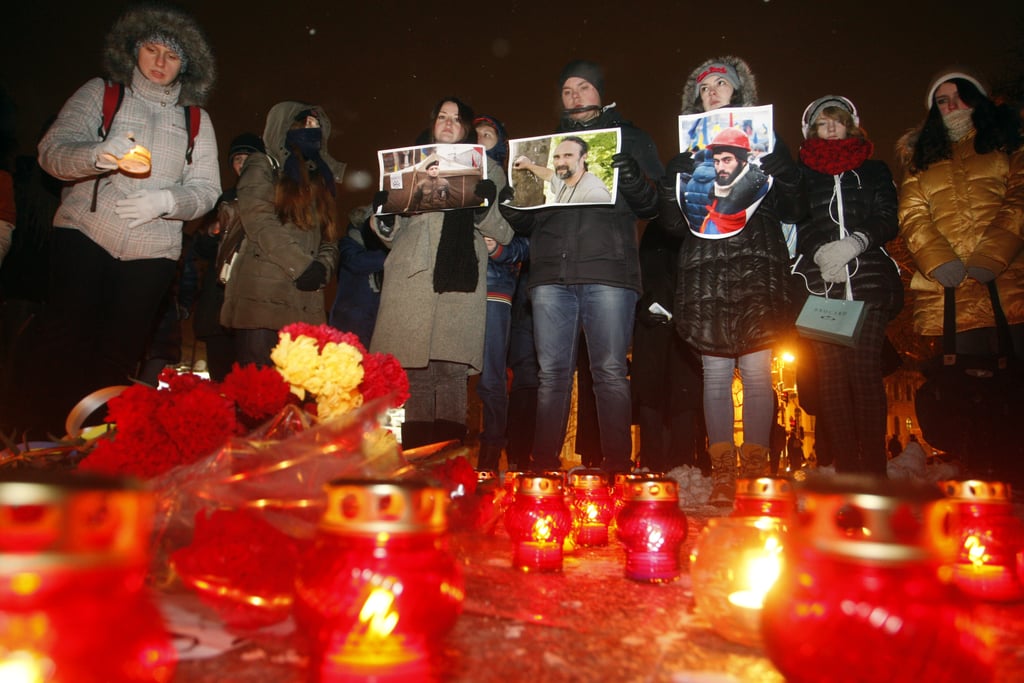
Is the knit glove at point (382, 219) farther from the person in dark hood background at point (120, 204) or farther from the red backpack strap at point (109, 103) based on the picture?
the red backpack strap at point (109, 103)

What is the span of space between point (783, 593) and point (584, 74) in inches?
141

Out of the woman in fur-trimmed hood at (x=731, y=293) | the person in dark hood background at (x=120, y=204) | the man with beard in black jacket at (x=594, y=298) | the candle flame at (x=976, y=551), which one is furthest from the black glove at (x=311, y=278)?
the candle flame at (x=976, y=551)

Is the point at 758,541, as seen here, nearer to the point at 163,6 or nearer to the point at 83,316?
the point at 83,316

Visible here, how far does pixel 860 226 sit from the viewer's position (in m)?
3.52

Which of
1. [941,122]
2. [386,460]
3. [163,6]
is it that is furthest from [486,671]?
[941,122]

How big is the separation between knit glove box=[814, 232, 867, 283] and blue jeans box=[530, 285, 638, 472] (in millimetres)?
1026

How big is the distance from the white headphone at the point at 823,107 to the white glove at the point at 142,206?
3516mm

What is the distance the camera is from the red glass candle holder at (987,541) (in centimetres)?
157

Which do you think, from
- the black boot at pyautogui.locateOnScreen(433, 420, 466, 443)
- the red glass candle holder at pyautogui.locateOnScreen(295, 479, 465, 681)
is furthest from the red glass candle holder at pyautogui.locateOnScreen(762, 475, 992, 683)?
the black boot at pyautogui.locateOnScreen(433, 420, 466, 443)

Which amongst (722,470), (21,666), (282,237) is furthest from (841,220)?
(21,666)

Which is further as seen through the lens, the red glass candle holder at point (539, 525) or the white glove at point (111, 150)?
the white glove at point (111, 150)

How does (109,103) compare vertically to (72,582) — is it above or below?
above

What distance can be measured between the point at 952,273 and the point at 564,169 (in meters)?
2.15

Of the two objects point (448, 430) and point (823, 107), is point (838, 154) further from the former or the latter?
point (448, 430)
